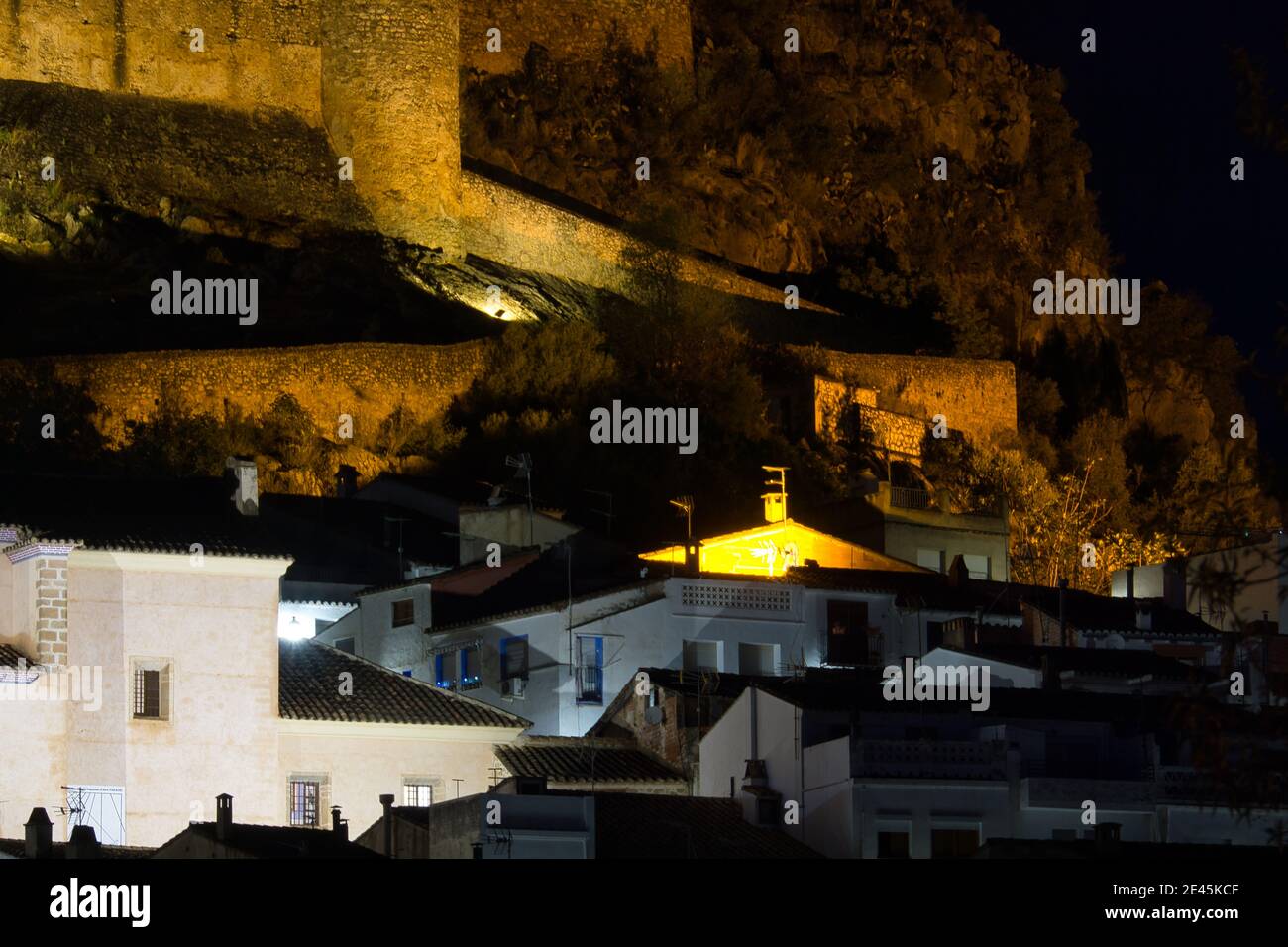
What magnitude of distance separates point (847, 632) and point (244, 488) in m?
9.70

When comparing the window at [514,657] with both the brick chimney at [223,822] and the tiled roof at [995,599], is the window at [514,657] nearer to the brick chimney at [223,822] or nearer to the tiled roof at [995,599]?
the tiled roof at [995,599]

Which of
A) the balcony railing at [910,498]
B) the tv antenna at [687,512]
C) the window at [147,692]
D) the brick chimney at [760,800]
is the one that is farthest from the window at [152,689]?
the balcony railing at [910,498]

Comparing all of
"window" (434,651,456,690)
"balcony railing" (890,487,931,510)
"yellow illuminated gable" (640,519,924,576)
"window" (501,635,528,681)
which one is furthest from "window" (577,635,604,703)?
"balcony railing" (890,487,931,510)

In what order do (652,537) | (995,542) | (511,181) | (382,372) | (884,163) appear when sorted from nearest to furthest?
(652,537)
(995,542)
(382,372)
(511,181)
(884,163)

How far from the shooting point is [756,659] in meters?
43.8

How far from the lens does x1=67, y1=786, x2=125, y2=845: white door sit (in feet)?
110

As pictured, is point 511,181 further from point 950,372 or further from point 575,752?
point 575,752

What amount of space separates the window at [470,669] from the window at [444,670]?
249 millimetres

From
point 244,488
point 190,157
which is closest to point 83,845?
point 244,488

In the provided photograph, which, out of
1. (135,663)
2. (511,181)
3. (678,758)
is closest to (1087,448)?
(511,181)

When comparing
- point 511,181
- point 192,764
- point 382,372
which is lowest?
point 192,764

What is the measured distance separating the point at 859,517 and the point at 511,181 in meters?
25.4

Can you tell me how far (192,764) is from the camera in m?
35.1

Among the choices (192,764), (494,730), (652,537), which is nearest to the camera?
(192,764)
